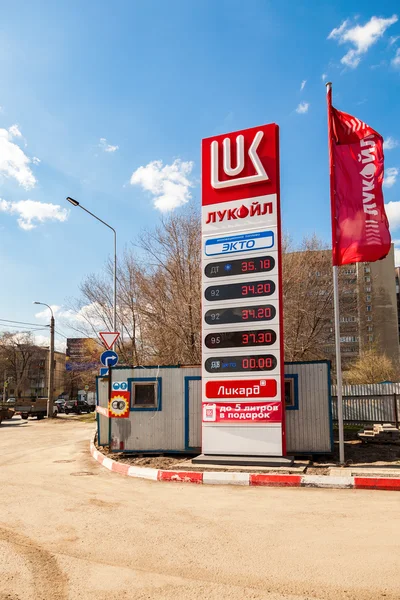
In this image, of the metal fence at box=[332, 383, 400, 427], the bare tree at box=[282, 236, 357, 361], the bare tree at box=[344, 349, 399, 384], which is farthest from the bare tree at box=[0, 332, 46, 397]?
the metal fence at box=[332, 383, 400, 427]

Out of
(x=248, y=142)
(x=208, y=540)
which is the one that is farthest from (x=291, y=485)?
(x=248, y=142)

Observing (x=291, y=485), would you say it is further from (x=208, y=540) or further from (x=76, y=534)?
(x=76, y=534)

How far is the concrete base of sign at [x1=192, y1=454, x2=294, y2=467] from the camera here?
10.2 m

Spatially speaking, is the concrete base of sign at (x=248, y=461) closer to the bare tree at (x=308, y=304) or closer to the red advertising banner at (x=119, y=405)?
the red advertising banner at (x=119, y=405)

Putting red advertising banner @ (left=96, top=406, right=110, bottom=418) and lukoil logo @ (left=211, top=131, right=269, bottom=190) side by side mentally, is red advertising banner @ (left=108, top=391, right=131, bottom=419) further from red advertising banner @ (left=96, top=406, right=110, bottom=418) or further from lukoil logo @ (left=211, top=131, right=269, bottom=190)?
lukoil logo @ (left=211, top=131, right=269, bottom=190)

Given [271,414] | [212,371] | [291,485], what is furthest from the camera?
[212,371]

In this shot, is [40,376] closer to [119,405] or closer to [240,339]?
[119,405]

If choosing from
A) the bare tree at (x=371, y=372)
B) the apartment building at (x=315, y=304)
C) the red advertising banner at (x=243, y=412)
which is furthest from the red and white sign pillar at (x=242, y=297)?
the bare tree at (x=371, y=372)

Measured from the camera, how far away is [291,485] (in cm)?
893

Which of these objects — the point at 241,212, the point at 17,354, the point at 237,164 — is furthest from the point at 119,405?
the point at 17,354

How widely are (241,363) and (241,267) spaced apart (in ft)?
7.51

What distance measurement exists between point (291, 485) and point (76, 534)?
4.56 metres

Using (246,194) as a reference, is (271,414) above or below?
below

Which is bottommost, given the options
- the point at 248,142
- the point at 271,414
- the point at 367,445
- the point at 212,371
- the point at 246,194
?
the point at 367,445
